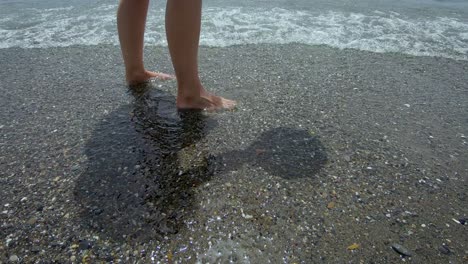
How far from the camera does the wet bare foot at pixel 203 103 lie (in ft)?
7.23

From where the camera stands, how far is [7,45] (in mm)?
3523

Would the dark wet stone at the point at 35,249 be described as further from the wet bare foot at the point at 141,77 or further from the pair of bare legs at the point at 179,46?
the wet bare foot at the point at 141,77


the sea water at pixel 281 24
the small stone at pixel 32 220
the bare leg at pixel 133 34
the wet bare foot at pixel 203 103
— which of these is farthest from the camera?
the sea water at pixel 281 24

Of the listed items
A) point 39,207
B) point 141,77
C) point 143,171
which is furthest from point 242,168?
point 141,77

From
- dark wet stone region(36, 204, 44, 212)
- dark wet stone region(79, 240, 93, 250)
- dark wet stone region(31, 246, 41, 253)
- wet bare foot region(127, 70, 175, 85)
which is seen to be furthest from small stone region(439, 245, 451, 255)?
wet bare foot region(127, 70, 175, 85)

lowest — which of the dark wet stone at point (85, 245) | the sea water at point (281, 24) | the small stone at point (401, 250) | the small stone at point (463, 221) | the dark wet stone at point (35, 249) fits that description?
the dark wet stone at point (35, 249)

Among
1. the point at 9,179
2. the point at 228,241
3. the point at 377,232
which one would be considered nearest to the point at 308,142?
the point at 377,232

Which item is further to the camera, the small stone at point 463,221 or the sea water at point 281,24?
the sea water at point 281,24

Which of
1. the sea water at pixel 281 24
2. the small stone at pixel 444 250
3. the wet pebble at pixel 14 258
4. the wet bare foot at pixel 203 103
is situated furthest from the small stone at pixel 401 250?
the sea water at pixel 281 24

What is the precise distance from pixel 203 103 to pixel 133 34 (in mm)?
750

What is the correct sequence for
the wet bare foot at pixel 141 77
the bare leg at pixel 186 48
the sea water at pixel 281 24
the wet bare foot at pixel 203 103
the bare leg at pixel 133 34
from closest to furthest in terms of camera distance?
the bare leg at pixel 186 48 < the wet bare foot at pixel 203 103 < the bare leg at pixel 133 34 < the wet bare foot at pixel 141 77 < the sea water at pixel 281 24

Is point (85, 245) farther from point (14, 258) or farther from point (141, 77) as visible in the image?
point (141, 77)

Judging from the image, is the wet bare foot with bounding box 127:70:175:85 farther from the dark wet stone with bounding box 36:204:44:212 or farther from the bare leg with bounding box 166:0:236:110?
the dark wet stone with bounding box 36:204:44:212

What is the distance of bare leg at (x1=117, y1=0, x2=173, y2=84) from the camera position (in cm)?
232
